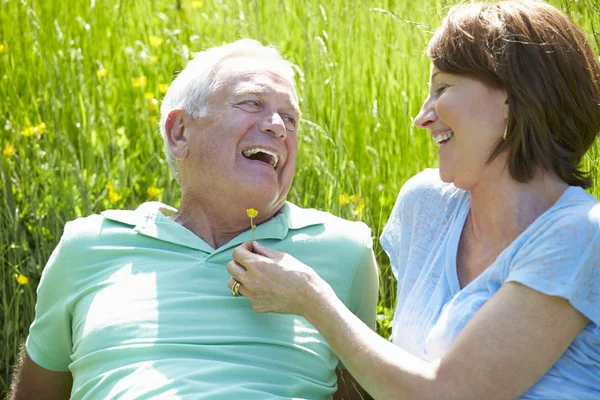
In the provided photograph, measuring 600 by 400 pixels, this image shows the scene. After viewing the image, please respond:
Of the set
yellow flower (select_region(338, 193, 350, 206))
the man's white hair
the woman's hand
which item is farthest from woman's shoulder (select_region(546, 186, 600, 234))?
yellow flower (select_region(338, 193, 350, 206))

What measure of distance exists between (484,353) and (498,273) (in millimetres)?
214

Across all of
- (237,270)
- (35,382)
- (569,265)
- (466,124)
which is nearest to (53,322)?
(35,382)

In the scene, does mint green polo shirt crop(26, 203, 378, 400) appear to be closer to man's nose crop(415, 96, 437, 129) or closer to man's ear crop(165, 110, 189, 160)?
man's ear crop(165, 110, 189, 160)

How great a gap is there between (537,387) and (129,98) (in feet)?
8.45

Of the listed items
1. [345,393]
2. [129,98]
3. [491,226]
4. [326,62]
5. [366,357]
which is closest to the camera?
[366,357]

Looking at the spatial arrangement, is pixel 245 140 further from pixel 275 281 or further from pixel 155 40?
pixel 155 40

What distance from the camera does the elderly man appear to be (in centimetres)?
232

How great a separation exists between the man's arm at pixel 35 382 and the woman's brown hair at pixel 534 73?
148 centimetres

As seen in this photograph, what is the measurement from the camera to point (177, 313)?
2.38 m

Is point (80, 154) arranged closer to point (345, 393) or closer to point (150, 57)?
point (150, 57)

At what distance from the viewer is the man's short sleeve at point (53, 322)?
2.55 metres

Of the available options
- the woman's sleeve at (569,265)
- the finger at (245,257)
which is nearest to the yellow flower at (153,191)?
the finger at (245,257)

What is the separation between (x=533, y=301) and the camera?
6.14 feet

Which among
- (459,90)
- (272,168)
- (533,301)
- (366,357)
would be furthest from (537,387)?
(272,168)
